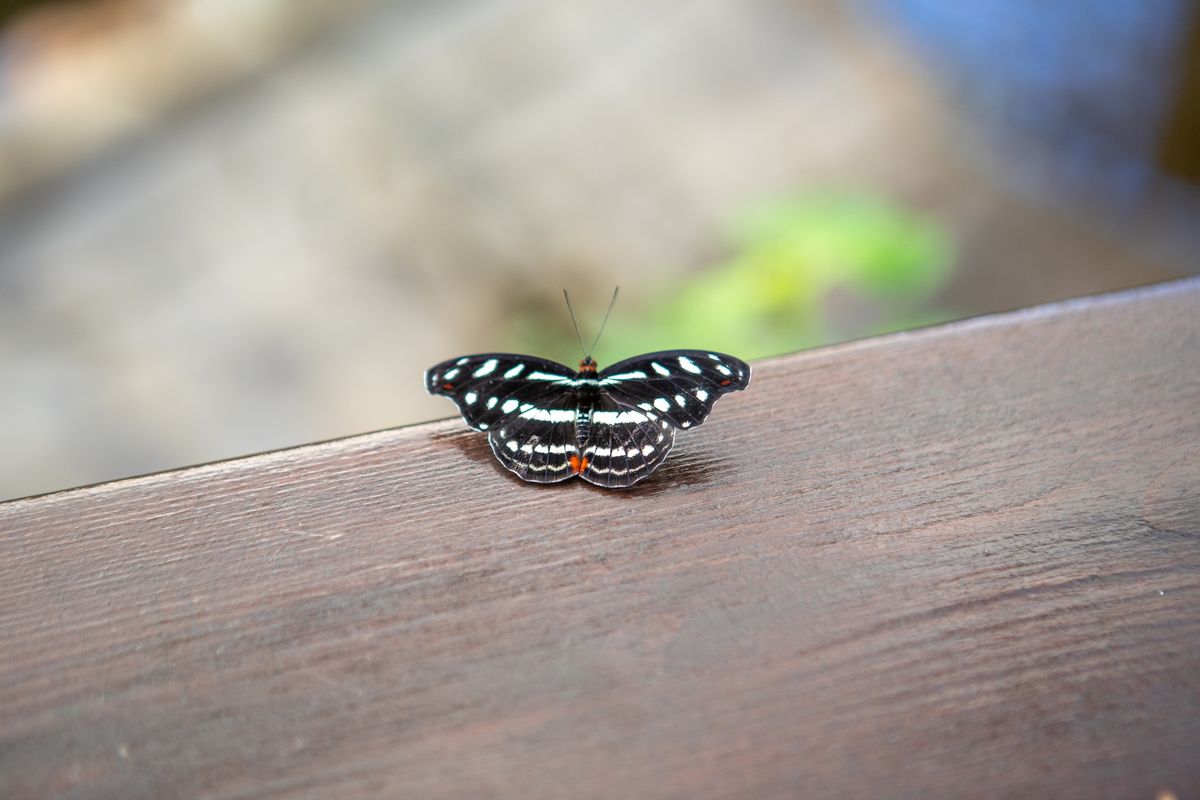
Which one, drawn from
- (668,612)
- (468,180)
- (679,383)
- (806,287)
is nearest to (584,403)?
(679,383)

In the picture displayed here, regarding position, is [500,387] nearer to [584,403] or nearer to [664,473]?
[584,403]

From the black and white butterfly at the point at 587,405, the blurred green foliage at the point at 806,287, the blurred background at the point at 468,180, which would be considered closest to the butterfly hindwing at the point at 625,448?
the black and white butterfly at the point at 587,405

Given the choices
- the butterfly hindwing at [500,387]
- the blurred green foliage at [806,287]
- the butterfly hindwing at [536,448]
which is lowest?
the blurred green foliage at [806,287]

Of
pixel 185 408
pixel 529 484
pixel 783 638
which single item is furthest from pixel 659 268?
pixel 783 638

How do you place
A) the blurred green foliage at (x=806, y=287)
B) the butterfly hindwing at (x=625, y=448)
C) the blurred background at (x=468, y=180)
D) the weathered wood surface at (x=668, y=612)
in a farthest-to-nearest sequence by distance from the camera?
the blurred background at (x=468, y=180)
the blurred green foliage at (x=806, y=287)
the butterfly hindwing at (x=625, y=448)
the weathered wood surface at (x=668, y=612)

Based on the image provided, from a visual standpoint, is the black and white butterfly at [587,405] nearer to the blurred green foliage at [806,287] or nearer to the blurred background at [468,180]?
the blurred green foliage at [806,287]
